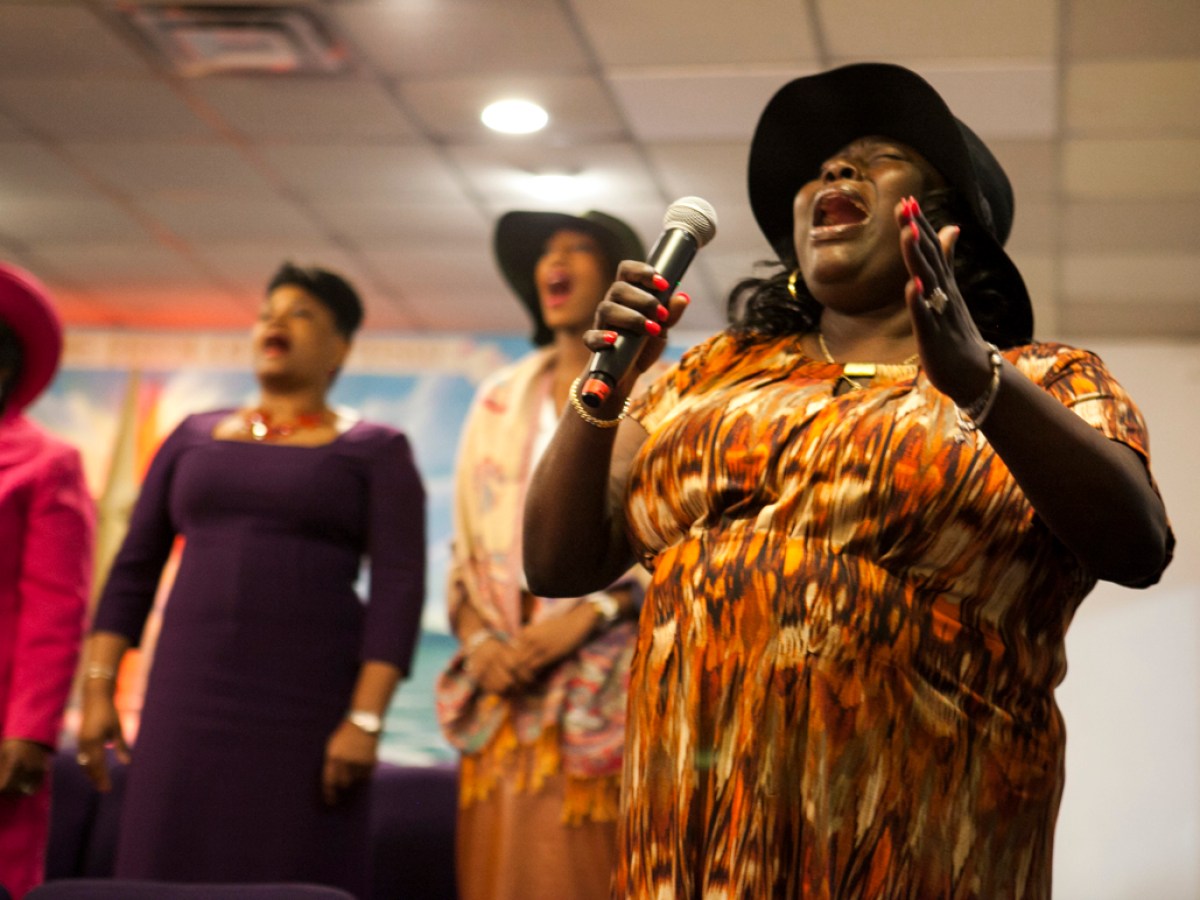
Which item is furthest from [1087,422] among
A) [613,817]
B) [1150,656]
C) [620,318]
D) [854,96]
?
[1150,656]

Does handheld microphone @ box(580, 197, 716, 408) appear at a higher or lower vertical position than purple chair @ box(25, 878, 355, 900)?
higher

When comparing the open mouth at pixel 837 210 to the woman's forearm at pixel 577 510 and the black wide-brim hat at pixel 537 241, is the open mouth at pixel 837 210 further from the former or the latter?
the black wide-brim hat at pixel 537 241

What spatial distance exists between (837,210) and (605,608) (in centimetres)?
136

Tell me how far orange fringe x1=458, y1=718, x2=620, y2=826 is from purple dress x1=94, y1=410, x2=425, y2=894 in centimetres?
25

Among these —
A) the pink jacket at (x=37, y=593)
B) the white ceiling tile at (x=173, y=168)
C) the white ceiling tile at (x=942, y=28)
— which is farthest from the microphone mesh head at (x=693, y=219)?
the white ceiling tile at (x=173, y=168)

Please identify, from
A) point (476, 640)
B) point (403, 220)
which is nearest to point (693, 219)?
point (476, 640)

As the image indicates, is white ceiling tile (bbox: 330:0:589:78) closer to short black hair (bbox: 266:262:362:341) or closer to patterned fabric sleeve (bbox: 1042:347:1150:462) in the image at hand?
short black hair (bbox: 266:262:362:341)

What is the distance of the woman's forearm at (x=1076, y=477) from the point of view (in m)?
1.32

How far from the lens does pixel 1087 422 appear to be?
4.67ft

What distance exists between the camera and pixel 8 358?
10.8 ft

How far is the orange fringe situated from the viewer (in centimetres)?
275

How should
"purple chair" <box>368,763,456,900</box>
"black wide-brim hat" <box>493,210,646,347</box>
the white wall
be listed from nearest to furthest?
"black wide-brim hat" <box>493,210,646,347</box> < "purple chair" <box>368,763,456,900</box> < the white wall

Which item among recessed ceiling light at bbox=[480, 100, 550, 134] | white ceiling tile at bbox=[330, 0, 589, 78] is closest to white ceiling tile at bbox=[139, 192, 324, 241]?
recessed ceiling light at bbox=[480, 100, 550, 134]

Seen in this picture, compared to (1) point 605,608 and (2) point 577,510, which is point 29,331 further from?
(2) point 577,510
